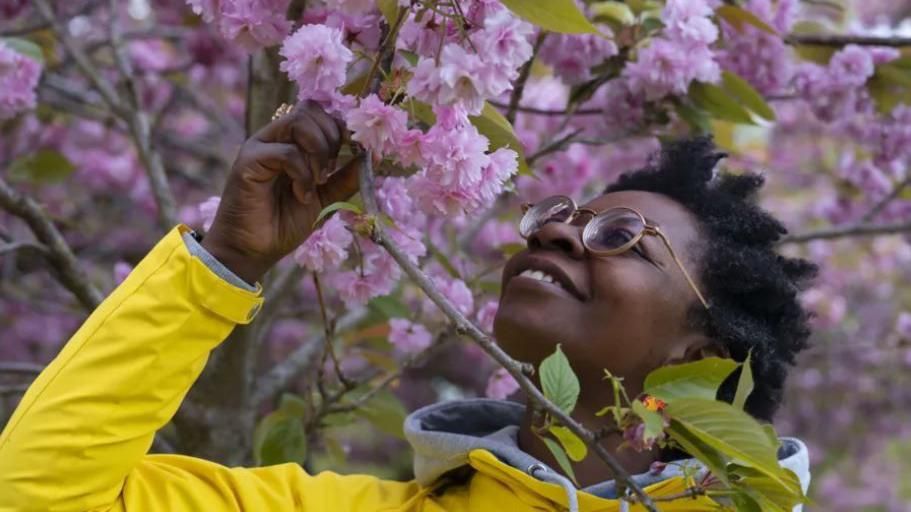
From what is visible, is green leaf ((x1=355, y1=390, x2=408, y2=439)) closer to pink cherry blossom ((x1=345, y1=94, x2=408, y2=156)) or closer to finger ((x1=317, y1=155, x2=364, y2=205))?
finger ((x1=317, y1=155, x2=364, y2=205))

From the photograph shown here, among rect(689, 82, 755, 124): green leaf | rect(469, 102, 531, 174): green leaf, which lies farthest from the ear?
rect(689, 82, 755, 124): green leaf

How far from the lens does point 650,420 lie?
941mm

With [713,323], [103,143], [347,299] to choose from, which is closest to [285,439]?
[347,299]

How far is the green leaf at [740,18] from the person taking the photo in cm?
189

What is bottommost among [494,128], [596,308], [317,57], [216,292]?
[596,308]

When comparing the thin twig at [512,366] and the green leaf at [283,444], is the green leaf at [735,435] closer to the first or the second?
the thin twig at [512,366]

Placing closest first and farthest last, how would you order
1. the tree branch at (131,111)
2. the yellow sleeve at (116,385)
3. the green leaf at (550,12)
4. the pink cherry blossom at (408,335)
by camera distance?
the green leaf at (550,12)
the yellow sleeve at (116,385)
the pink cherry blossom at (408,335)
the tree branch at (131,111)

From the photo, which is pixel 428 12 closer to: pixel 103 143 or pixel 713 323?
pixel 713 323

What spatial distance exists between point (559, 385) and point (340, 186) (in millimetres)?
394

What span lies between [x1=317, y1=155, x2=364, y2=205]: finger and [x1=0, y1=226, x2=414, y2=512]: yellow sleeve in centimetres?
14

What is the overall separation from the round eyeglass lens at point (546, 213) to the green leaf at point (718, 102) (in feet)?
1.73

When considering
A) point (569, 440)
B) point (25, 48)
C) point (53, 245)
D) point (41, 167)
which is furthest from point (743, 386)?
point (41, 167)

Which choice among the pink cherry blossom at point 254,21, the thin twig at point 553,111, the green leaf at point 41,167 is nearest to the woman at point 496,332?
the pink cherry blossom at point 254,21

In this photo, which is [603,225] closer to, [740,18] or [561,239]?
[561,239]
